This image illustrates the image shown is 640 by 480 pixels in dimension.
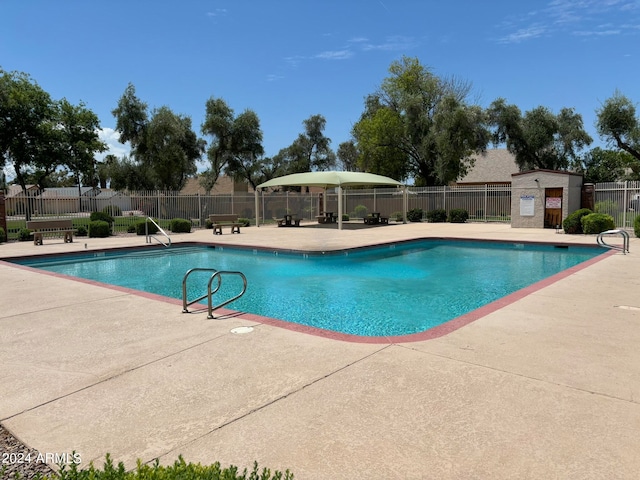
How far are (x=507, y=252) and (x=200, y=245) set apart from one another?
11.6 metres

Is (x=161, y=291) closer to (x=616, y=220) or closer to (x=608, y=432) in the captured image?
(x=608, y=432)

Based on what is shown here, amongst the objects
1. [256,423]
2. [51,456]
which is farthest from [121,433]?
[256,423]

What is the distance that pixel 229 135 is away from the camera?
115 ft

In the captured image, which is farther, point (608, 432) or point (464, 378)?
point (464, 378)

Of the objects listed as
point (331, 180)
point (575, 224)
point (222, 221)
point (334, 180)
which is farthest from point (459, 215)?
point (222, 221)

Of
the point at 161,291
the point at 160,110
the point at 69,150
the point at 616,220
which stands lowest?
the point at 161,291

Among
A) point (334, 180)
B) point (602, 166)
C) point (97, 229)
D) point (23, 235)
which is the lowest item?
point (23, 235)

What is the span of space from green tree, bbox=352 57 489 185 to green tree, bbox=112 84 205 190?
1360 centimetres

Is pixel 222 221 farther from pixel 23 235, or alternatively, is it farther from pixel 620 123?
pixel 620 123

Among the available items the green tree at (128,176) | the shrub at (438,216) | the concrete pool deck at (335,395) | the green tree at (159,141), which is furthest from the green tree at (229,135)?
the concrete pool deck at (335,395)

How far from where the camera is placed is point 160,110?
1243 inches

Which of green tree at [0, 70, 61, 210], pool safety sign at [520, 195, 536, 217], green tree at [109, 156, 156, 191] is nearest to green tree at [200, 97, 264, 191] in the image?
green tree at [109, 156, 156, 191]

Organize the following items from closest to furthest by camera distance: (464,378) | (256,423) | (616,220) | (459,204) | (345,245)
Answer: (256,423), (464,378), (345,245), (616,220), (459,204)

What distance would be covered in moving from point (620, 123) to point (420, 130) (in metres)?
12.7
